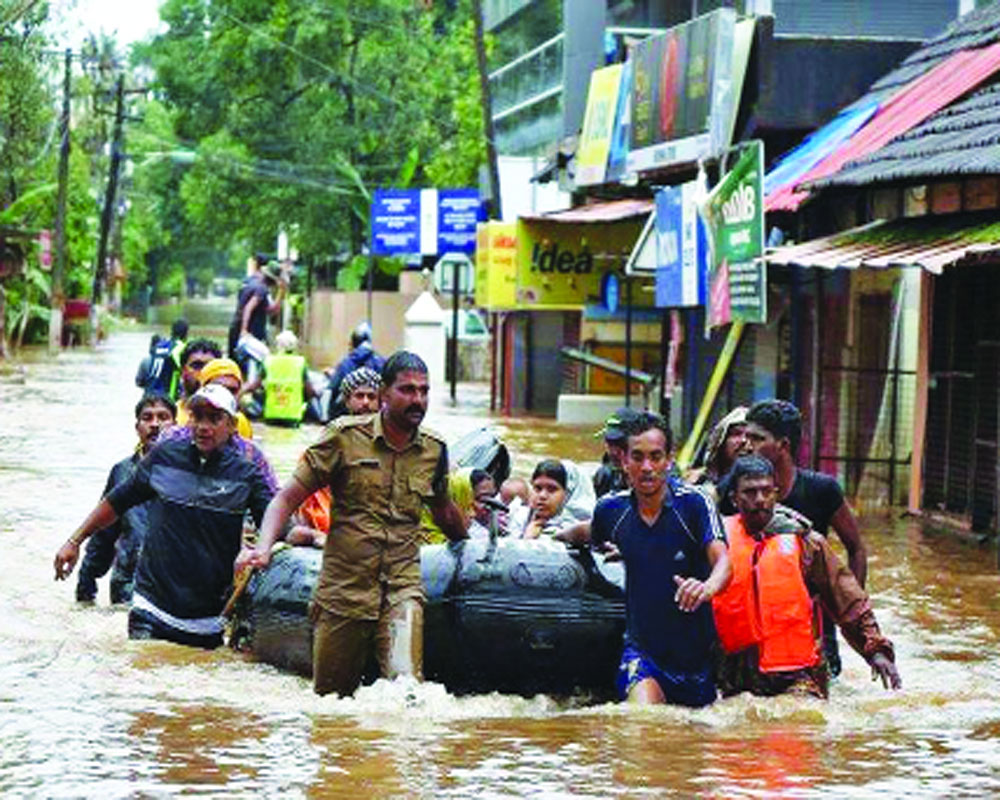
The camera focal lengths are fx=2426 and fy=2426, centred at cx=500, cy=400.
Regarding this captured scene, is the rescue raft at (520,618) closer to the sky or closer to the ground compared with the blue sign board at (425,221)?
closer to the ground

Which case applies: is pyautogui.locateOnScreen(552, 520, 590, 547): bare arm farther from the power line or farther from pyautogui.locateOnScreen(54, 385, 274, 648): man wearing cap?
the power line

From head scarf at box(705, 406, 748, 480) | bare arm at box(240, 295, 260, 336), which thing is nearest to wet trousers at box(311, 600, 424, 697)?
head scarf at box(705, 406, 748, 480)

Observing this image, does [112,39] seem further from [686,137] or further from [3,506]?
[3,506]

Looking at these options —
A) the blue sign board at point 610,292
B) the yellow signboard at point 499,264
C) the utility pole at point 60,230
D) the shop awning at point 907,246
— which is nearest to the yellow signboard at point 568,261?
the blue sign board at point 610,292

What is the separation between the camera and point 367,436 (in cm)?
955

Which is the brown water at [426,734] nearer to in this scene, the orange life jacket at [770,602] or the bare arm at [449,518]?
the orange life jacket at [770,602]

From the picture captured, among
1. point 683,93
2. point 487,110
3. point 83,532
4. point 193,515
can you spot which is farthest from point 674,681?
point 487,110

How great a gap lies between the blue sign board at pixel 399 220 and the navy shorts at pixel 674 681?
4150cm

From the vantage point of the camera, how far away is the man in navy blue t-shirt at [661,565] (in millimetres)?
9305

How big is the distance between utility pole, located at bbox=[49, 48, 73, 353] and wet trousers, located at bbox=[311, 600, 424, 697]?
45.4m

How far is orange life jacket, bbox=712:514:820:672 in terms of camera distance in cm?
957

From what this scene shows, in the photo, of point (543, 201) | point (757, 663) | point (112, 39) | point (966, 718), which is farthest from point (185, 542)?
point (112, 39)

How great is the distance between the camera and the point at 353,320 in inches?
2482

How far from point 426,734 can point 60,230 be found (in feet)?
155
